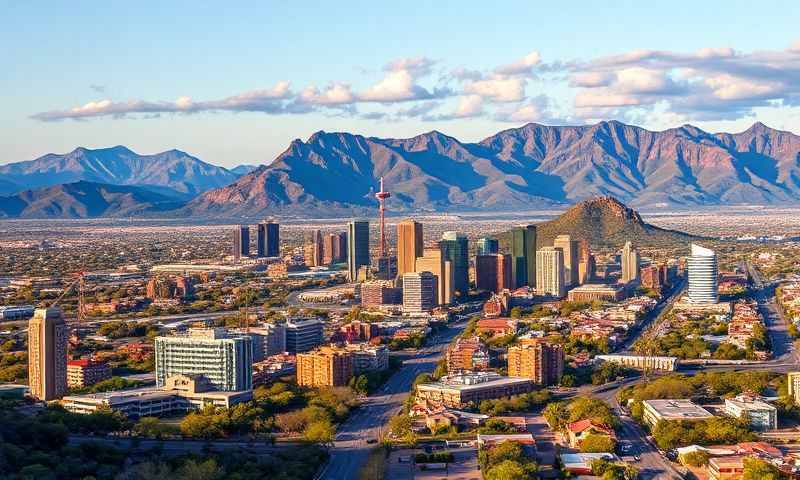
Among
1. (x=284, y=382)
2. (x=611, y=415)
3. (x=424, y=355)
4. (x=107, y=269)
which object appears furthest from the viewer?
(x=107, y=269)

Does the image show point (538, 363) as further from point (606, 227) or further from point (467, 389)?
point (606, 227)

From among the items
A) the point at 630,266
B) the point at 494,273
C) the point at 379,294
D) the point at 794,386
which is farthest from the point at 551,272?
the point at 794,386

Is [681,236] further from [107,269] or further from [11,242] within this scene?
[11,242]

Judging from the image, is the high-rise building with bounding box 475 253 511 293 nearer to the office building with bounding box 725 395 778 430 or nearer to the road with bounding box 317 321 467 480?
the road with bounding box 317 321 467 480

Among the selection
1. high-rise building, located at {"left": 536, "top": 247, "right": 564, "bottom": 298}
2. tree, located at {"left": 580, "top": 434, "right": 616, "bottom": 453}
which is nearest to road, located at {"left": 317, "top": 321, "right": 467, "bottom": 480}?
tree, located at {"left": 580, "top": 434, "right": 616, "bottom": 453}

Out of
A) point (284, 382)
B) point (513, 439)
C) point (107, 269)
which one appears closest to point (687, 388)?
point (513, 439)

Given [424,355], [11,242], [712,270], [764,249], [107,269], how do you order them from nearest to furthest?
[424,355], [712,270], [107,269], [764,249], [11,242]
